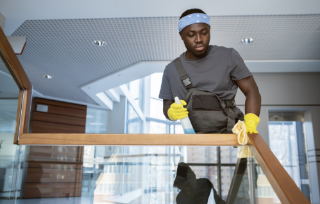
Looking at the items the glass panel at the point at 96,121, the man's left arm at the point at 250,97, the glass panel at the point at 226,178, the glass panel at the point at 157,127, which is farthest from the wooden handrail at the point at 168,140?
the glass panel at the point at 157,127

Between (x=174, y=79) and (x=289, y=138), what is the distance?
5.26 metres

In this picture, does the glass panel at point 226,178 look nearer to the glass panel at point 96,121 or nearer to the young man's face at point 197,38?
the young man's face at point 197,38

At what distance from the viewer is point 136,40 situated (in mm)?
4031

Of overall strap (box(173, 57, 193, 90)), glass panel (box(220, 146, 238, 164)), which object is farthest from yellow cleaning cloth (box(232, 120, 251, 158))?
overall strap (box(173, 57, 193, 90))

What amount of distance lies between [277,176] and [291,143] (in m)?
5.78

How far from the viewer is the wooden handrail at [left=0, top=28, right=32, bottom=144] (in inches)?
47.2

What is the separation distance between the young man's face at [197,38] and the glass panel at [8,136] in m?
0.86

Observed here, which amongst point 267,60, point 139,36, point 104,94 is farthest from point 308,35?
point 104,94

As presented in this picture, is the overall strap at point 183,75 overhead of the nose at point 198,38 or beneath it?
beneath

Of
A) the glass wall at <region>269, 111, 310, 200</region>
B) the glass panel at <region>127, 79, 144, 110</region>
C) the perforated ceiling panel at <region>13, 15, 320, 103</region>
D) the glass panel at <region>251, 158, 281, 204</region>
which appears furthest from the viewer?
the glass panel at <region>127, 79, 144, 110</region>

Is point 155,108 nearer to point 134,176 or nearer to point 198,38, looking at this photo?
point 198,38

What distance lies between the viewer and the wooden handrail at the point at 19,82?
120 centimetres

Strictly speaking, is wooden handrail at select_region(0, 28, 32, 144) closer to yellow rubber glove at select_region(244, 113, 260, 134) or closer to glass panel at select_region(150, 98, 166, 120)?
yellow rubber glove at select_region(244, 113, 260, 134)

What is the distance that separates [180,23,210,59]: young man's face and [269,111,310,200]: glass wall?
15.7 feet
